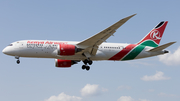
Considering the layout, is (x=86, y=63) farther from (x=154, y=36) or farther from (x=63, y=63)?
(x=154, y=36)

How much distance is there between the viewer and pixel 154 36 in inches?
1604

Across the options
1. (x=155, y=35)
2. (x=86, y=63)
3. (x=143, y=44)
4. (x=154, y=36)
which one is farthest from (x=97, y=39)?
(x=155, y=35)

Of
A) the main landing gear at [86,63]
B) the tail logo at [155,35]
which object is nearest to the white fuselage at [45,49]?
the main landing gear at [86,63]

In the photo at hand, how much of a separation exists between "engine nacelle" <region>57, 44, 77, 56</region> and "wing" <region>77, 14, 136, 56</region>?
133cm

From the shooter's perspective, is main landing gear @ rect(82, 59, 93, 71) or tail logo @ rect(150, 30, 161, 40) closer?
main landing gear @ rect(82, 59, 93, 71)

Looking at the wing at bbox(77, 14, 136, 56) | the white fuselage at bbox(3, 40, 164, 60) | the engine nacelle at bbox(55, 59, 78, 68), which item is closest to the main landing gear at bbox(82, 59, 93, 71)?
the white fuselage at bbox(3, 40, 164, 60)

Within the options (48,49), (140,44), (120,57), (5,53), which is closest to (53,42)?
(48,49)

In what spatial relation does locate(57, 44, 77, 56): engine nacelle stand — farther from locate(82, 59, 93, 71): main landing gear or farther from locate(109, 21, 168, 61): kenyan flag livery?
locate(109, 21, 168, 61): kenyan flag livery

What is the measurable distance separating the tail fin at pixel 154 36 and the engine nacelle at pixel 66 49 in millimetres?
10439

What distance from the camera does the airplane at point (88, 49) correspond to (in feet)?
113

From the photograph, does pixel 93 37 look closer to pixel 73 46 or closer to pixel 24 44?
pixel 73 46

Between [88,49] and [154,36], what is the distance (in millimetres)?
10890

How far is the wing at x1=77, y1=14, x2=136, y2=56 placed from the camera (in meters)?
30.9

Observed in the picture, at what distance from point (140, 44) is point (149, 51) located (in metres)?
1.81
